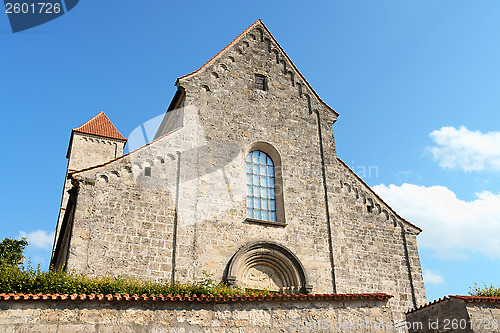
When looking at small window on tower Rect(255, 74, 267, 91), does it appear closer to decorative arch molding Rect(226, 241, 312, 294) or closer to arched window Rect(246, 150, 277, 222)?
arched window Rect(246, 150, 277, 222)

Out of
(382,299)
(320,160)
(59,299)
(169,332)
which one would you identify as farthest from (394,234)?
(59,299)

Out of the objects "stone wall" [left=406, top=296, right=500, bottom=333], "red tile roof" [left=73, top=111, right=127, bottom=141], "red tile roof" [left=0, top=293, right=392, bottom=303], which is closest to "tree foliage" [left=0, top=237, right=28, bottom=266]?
"red tile roof" [left=73, top=111, right=127, bottom=141]

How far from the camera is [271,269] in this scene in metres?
15.3

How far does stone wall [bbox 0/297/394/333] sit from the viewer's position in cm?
826

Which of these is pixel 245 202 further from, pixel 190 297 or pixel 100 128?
pixel 100 128

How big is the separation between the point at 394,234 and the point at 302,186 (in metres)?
4.13

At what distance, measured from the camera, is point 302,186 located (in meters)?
17.0

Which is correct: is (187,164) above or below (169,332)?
above

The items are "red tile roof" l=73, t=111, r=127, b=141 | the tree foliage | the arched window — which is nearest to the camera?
the arched window

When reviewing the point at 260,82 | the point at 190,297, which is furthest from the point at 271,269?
the point at 260,82

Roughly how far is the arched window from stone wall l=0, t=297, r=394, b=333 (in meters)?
6.67

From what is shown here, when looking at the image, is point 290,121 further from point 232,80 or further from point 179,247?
point 179,247

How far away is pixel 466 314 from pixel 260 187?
8187 mm

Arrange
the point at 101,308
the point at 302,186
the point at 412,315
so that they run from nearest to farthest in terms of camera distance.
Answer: the point at 101,308 → the point at 412,315 → the point at 302,186
